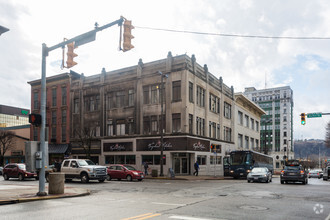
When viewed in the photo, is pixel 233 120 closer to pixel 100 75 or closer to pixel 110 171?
pixel 100 75

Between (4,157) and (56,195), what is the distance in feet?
181

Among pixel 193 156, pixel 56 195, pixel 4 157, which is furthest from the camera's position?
pixel 4 157

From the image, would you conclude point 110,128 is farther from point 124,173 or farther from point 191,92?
point 124,173

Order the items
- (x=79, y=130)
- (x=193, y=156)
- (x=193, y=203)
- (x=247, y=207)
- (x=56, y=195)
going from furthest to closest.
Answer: (x=79, y=130) < (x=193, y=156) < (x=56, y=195) < (x=193, y=203) < (x=247, y=207)

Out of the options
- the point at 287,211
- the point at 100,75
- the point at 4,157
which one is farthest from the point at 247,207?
the point at 4,157

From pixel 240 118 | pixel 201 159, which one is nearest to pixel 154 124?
pixel 201 159

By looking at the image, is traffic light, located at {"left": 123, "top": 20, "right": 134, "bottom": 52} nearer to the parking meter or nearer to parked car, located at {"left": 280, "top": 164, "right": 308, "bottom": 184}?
the parking meter

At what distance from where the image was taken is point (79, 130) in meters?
48.9

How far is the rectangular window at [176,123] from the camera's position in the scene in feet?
130

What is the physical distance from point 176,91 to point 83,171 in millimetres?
18018

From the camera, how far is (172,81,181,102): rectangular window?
40.1 metres

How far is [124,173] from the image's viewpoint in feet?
97.6

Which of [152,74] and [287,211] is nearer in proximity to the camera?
[287,211]

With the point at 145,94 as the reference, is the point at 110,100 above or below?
below
